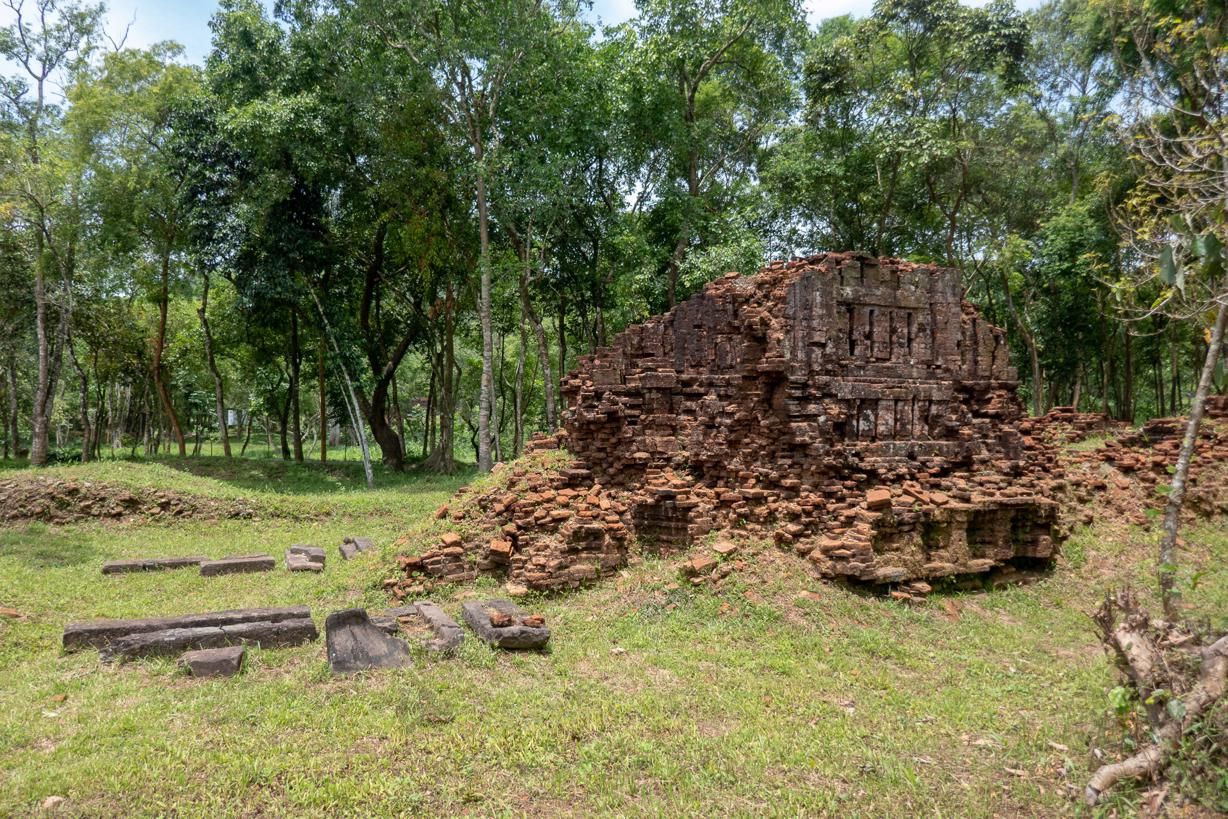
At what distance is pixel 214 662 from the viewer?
6590 millimetres

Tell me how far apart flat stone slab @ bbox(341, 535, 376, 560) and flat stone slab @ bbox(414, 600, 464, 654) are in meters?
4.64

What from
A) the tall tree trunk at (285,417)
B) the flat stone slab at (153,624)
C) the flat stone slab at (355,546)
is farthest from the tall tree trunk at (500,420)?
the flat stone slab at (153,624)

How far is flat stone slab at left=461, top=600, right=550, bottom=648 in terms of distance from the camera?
7.27 m

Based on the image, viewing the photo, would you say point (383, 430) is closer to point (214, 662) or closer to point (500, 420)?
point (500, 420)

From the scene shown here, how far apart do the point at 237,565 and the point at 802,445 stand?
921 centimetres

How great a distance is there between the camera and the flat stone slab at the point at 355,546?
12430 mm

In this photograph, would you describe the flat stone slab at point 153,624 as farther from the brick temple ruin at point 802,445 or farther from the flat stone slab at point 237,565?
the flat stone slab at point 237,565

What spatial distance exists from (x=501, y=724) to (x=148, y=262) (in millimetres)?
23563

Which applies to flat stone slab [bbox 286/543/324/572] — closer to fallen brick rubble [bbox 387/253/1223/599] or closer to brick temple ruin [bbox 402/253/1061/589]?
fallen brick rubble [bbox 387/253/1223/599]

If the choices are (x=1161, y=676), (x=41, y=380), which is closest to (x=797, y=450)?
(x=1161, y=676)

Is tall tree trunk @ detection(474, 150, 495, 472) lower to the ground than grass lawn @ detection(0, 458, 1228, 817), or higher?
higher

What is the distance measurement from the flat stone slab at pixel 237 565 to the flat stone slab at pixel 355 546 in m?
1.21

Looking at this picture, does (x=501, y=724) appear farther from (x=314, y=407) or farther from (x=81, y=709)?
(x=314, y=407)

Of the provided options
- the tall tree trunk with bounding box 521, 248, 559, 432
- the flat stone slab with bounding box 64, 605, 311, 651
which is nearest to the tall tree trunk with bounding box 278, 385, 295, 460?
the tall tree trunk with bounding box 521, 248, 559, 432
